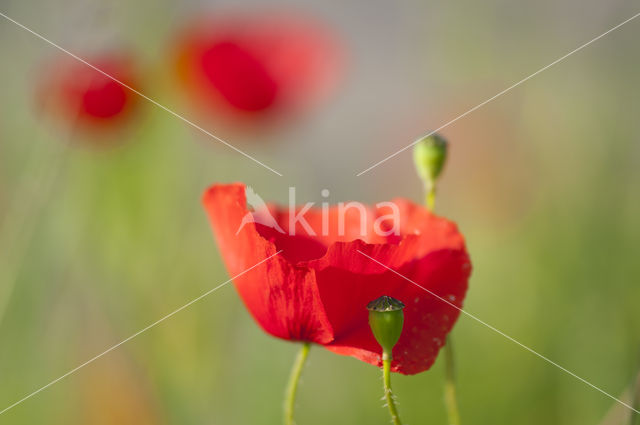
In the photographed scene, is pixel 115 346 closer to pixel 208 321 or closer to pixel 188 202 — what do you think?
pixel 208 321

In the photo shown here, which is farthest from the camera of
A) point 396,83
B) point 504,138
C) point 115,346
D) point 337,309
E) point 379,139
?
point 396,83

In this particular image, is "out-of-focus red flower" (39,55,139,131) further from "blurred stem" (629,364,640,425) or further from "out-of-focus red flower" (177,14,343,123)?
"blurred stem" (629,364,640,425)

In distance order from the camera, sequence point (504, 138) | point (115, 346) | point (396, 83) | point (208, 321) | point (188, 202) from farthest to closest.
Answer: point (396, 83) → point (504, 138) → point (188, 202) → point (208, 321) → point (115, 346)

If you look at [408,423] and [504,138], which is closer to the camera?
[408,423]

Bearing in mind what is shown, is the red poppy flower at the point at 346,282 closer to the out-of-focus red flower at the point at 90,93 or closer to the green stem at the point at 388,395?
the green stem at the point at 388,395

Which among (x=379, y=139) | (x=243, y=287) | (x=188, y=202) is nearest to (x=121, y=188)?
(x=188, y=202)

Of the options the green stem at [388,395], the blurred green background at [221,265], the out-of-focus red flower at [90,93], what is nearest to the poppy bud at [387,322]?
the green stem at [388,395]

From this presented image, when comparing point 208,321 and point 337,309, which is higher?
point 337,309
